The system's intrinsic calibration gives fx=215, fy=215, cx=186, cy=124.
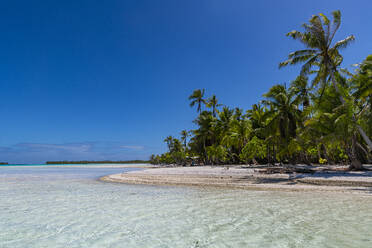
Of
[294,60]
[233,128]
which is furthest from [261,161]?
[294,60]

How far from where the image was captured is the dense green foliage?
1452 centimetres

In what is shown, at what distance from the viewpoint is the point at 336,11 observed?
14.1 m

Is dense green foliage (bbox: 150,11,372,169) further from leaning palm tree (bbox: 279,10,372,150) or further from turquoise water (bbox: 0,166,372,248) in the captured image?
turquoise water (bbox: 0,166,372,248)

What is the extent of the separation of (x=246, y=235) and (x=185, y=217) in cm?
168

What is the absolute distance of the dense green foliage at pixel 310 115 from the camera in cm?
1452

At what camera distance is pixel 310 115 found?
973 inches

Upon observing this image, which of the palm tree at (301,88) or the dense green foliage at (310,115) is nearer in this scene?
the dense green foliage at (310,115)

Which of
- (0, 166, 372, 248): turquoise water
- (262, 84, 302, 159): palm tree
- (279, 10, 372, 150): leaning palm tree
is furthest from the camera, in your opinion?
(262, 84, 302, 159): palm tree

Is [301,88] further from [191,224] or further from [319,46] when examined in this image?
[191,224]

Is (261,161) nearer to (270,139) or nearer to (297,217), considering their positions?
(270,139)

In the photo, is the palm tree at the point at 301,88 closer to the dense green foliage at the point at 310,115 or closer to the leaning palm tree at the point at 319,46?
the dense green foliage at the point at 310,115

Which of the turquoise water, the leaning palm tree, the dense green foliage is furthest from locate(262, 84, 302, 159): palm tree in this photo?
the turquoise water

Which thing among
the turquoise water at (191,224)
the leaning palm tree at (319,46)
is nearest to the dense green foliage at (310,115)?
the leaning palm tree at (319,46)

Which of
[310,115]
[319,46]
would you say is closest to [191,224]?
[319,46]
